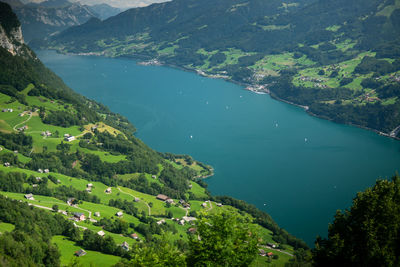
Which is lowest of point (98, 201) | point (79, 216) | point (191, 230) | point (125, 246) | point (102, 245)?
point (191, 230)

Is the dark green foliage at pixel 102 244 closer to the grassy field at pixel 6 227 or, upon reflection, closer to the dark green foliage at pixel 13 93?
the grassy field at pixel 6 227

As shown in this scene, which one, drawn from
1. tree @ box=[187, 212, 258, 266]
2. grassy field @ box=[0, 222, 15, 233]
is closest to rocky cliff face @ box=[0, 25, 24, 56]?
grassy field @ box=[0, 222, 15, 233]

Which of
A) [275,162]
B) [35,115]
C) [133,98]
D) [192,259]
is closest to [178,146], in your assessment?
[275,162]

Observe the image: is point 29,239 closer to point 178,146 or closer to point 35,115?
point 35,115

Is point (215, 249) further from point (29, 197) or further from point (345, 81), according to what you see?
point (345, 81)

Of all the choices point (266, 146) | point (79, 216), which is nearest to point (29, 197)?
point (79, 216)

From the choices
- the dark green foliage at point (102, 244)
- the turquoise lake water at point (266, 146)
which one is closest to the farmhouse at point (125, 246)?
the dark green foliage at point (102, 244)
